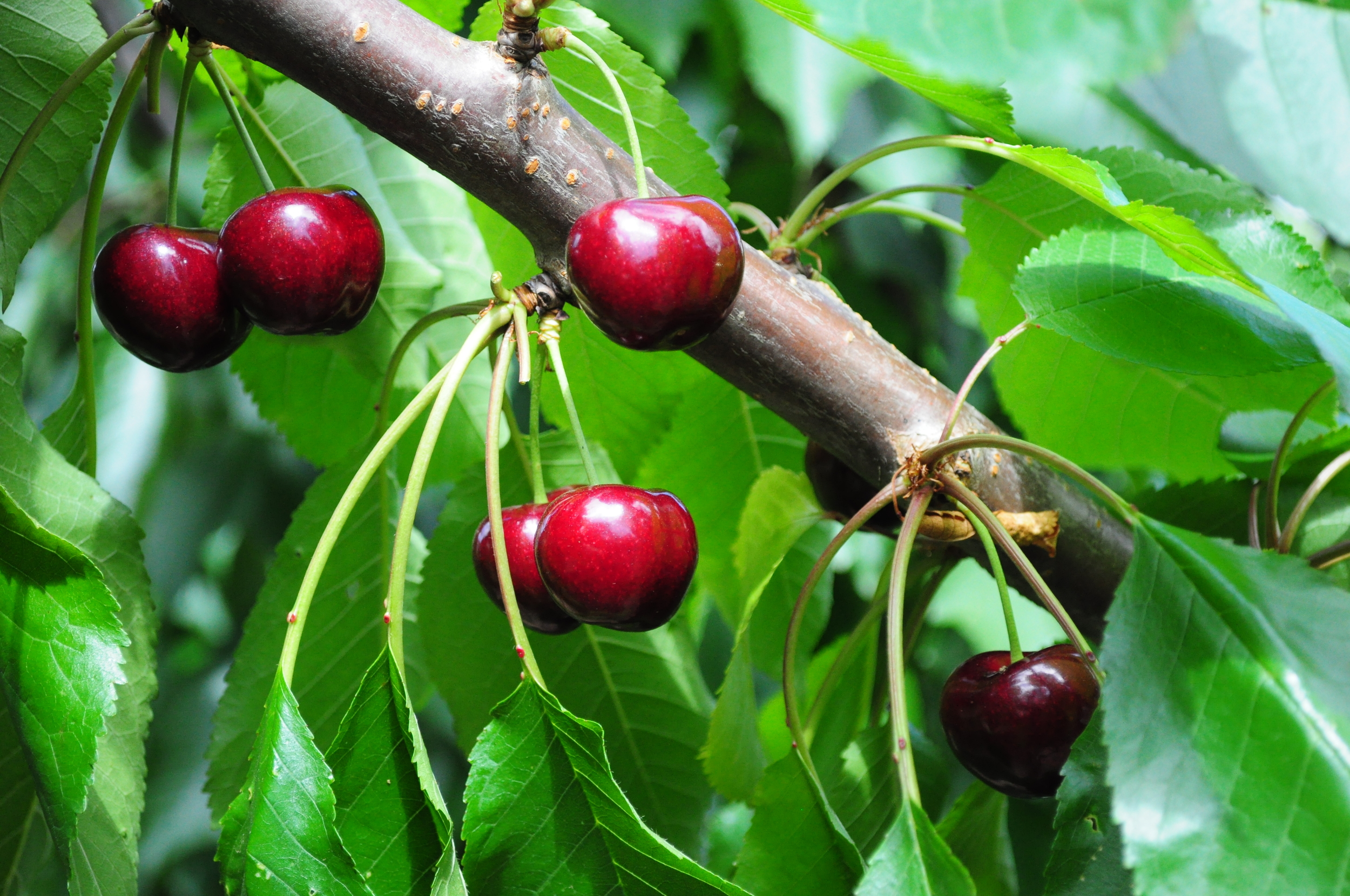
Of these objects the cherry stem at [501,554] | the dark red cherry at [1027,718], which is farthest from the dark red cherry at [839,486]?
the cherry stem at [501,554]

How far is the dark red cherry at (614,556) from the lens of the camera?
56 centimetres

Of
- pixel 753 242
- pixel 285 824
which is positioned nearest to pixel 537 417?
pixel 285 824

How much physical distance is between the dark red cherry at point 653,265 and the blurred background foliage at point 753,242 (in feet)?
1.04

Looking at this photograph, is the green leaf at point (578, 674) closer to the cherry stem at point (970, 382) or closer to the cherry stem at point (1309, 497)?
the cherry stem at point (970, 382)

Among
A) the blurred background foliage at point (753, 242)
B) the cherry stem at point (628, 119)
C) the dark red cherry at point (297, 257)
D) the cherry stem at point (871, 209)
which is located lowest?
the blurred background foliage at point (753, 242)

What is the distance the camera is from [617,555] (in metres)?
0.56

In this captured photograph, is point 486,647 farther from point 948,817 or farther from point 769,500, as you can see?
point 948,817

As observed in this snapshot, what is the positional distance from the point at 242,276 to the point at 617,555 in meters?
0.28

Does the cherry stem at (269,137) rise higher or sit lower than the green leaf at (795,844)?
higher

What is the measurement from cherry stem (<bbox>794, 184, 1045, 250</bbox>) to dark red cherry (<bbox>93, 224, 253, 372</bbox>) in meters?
0.42

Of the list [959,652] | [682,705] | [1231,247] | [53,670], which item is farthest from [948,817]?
[959,652]

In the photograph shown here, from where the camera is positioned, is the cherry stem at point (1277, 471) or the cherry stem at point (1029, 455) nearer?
the cherry stem at point (1029, 455)

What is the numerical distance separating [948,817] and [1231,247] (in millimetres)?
437

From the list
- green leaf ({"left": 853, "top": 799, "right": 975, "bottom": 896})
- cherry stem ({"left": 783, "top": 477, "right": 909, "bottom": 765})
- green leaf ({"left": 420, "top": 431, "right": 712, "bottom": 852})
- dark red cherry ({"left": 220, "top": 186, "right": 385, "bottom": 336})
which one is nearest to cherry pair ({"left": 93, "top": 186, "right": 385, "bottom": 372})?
dark red cherry ({"left": 220, "top": 186, "right": 385, "bottom": 336})
